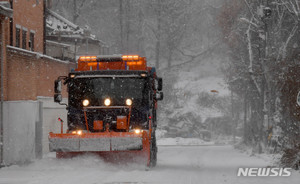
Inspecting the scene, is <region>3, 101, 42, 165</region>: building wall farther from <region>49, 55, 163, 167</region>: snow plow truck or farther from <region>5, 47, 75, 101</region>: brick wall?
<region>49, 55, 163, 167</region>: snow plow truck

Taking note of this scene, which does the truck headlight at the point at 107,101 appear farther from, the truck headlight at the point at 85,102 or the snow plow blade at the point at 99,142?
the snow plow blade at the point at 99,142

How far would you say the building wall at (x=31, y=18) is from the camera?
2794cm

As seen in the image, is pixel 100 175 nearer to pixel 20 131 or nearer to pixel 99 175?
pixel 99 175

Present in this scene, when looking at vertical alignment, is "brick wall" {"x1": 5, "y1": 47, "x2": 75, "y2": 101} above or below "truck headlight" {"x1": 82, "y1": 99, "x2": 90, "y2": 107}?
above

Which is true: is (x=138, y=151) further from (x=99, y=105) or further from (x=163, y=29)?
(x=163, y=29)

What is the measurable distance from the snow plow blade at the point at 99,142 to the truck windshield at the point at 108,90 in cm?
138

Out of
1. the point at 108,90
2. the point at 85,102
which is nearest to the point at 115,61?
the point at 108,90

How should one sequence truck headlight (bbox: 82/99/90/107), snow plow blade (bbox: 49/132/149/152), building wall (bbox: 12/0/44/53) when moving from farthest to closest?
building wall (bbox: 12/0/44/53) → truck headlight (bbox: 82/99/90/107) → snow plow blade (bbox: 49/132/149/152)

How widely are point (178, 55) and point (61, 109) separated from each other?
198 ft

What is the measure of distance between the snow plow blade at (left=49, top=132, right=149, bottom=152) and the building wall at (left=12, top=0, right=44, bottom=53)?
1310 cm

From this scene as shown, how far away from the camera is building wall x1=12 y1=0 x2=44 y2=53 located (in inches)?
A: 1100

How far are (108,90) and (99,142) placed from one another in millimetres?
1881

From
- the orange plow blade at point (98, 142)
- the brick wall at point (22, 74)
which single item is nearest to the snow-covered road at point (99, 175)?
the orange plow blade at point (98, 142)

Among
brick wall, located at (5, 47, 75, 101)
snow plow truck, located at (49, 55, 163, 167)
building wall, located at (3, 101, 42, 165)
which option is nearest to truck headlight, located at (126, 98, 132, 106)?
snow plow truck, located at (49, 55, 163, 167)
